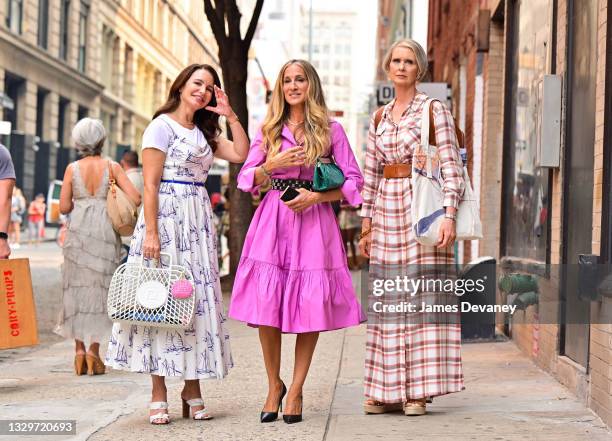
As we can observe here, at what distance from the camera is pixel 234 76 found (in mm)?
16844

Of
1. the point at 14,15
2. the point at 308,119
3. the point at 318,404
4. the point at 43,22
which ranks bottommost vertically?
the point at 318,404

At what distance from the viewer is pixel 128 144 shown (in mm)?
55750

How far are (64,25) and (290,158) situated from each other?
40954 millimetres

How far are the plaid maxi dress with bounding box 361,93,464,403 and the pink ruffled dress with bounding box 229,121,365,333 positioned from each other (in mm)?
188

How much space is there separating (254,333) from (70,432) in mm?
5326

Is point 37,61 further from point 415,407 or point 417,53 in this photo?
point 415,407

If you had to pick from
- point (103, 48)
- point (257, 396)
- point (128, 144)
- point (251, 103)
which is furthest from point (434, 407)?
point (251, 103)

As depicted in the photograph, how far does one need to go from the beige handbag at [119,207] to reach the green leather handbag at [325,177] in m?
2.69

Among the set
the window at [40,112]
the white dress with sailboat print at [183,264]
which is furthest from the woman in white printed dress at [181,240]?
the window at [40,112]

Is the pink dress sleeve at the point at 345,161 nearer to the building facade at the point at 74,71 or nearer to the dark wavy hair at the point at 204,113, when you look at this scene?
the dark wavy hair at the point at 204,113

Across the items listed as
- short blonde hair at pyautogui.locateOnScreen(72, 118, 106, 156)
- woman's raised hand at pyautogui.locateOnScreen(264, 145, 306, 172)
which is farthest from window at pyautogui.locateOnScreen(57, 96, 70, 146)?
woman's raised hand at pyautogui.locateOnScreen(264, 145, 306, 172)

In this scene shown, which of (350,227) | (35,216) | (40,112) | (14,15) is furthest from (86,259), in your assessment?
(40,112)

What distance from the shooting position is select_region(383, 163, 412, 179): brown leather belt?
6.12 m

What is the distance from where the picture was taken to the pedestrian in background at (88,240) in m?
8.38
